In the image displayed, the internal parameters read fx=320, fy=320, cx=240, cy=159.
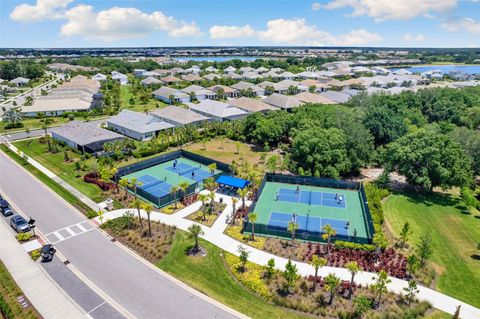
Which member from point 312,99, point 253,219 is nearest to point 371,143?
point 253,219

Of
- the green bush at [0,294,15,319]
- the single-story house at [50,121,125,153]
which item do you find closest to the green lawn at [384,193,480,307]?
the green bush at [0,294,15,319]

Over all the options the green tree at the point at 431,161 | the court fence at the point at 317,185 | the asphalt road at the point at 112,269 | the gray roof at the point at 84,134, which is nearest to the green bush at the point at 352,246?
the court fence at the point at 317,185

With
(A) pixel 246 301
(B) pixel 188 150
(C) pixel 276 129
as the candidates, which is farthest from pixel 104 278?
(C) pixel 276 129

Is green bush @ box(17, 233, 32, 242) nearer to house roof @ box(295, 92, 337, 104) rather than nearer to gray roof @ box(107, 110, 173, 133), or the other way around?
gray roof @ box(107, 110, 173, 133)

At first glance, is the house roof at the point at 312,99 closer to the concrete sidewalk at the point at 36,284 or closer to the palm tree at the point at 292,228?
the palm tree at the point at 292,228

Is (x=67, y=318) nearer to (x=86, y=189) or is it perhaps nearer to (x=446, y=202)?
(x=86, y=189)
